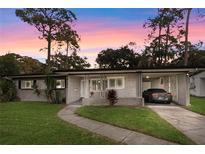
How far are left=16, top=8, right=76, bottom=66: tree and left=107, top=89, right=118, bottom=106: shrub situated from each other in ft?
53.9

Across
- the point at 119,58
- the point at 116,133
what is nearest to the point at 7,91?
the point at 116,133

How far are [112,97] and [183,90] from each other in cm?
509

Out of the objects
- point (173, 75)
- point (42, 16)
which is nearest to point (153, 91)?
point (173, 75)

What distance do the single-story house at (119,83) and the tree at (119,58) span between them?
1993 centimetres

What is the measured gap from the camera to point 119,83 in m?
24.2

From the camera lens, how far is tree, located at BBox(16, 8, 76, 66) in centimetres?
3666

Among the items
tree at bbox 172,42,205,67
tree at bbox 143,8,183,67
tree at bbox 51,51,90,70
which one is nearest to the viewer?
tree at bbox 143,8,183,67

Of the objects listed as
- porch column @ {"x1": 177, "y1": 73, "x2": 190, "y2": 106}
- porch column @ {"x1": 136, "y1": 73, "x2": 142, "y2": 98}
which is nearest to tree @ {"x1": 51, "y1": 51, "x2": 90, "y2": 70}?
porch column @ {"x1": 136, "y1": 73, "x2": 142, "y2": 98}

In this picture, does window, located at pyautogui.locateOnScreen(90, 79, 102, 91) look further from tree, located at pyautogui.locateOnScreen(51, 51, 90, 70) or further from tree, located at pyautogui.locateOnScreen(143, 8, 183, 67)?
tree, located at pyautogui.locateOnScreen(51, 51, 90, 70)

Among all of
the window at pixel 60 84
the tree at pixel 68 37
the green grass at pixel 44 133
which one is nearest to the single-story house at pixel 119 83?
the window at pixel 60 84

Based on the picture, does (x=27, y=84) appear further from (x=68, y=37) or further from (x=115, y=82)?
(x=68, y=37)

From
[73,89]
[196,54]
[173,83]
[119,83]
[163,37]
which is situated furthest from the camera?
[163,37]

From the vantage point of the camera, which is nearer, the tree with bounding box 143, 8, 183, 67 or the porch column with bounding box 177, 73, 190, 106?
the porch column with bounding box 177, 73, 190, 106
